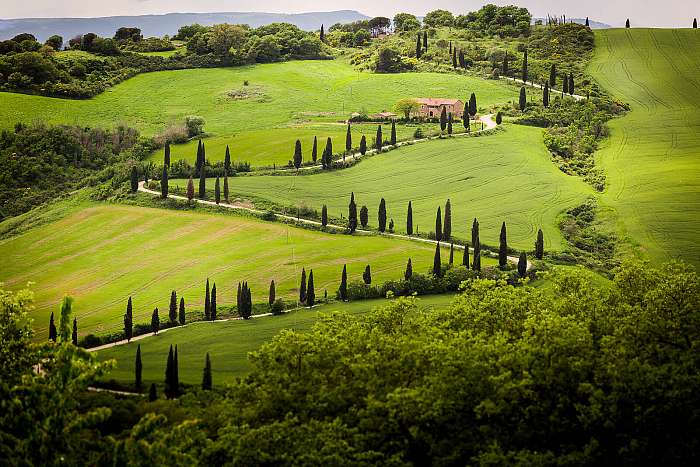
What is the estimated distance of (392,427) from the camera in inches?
1534

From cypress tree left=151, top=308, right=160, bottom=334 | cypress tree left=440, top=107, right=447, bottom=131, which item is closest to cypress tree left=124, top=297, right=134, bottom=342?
cypress tree left=151, top=308, right=160, bottom=334

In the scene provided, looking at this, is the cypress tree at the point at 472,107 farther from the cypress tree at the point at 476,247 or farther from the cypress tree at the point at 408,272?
the cypress tree at the point at 408,272

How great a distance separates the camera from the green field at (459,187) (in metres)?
92.8

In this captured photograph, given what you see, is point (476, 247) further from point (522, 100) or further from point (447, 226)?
point (522, 100)

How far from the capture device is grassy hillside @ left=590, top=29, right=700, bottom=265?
287 feet

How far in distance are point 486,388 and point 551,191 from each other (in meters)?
62.7

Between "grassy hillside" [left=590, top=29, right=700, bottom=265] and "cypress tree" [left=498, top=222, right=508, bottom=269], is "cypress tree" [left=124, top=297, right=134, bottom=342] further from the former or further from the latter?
"grassy hillside" [left=590, top=29, right=700, bottom=265]

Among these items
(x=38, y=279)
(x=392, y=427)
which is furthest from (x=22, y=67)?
(x=392, y=427)

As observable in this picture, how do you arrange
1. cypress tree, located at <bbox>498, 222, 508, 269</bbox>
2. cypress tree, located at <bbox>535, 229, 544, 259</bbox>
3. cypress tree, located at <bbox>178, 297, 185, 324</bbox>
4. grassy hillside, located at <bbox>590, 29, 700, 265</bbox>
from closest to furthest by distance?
cypress tree, located at <bbox>178, 297, 185, 324</bbox> → cypress tree, located at <bbox>498, 222, 508, 269</bbox> → cypress tree, located at <bbox>535, 229, 544, 259</bbox> → grassy hillside, located at <bbox>590, 29, 700, 265</bbox>

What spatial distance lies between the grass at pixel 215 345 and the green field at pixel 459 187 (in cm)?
2027

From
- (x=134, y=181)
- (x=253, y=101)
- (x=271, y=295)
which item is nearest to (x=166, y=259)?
(x=271, y=295)

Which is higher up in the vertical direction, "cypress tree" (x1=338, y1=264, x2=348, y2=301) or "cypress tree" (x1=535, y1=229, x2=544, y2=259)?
"cypress tree" (x1=535, y1=229, x2=544, y2=259)

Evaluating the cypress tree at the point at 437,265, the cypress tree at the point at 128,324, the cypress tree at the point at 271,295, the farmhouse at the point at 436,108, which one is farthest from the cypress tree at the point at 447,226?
the farmhouse at the point at 436,108

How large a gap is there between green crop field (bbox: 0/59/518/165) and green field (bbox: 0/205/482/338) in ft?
83.7
